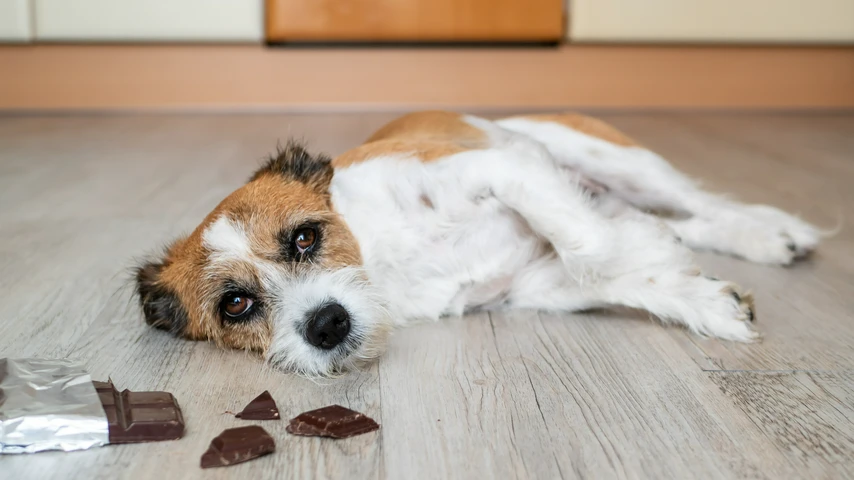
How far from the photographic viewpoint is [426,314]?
76.1 inches

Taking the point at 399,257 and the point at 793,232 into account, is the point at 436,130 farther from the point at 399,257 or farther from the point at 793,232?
the point at 793,232

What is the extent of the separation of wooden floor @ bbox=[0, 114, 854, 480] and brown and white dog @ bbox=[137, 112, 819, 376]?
2.4 inches

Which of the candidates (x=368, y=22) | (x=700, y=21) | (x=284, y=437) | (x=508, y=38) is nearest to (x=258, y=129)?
(x=368, y=22)

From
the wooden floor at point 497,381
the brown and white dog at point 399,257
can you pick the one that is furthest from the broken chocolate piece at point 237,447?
the brown and white dog at point 399,257

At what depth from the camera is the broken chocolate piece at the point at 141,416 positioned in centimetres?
136

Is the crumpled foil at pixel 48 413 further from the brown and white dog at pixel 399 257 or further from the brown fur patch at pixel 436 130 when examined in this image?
the brown fur patch at pixel 436 130

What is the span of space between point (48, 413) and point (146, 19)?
3.65 meters

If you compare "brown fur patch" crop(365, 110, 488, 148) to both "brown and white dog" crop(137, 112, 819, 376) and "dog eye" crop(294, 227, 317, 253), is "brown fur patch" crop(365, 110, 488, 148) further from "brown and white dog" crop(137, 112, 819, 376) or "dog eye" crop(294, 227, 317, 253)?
"dog eye" crop(294, 227, 317, 253)

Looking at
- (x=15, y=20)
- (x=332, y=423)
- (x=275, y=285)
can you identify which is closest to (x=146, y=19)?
(x=15, y=20)

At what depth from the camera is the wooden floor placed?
1294 mm

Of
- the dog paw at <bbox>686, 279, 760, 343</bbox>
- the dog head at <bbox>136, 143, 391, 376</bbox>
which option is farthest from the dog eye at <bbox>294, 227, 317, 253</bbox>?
the dog paw at <bbox>686, 279, 760, 343</bbox>

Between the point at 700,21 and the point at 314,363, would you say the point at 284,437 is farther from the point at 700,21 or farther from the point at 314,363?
the point at 700,21

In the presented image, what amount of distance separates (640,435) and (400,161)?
3.04 feet

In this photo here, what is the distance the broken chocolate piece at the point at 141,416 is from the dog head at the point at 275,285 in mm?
282
